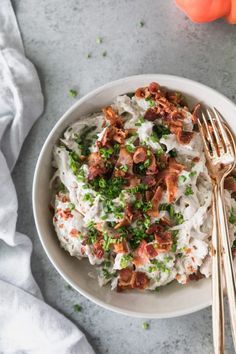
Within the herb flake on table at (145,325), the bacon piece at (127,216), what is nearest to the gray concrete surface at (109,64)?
the herb flake on table at (145,325)

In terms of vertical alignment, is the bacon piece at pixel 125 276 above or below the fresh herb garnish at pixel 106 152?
below

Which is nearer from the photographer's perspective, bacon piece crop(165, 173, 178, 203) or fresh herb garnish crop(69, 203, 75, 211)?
bacon piece crop(165, 173, 178, 203)

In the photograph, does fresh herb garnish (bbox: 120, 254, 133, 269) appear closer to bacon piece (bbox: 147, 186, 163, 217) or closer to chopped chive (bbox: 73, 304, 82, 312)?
bacon piece (bbox: 147, 186, 163, 217)

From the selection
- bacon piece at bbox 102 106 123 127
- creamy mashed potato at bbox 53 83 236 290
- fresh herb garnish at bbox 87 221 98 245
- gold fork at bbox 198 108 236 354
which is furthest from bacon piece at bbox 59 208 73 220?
gold fork at bbox 198 108 236 354

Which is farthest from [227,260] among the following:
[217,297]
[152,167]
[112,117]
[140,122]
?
[112,117]

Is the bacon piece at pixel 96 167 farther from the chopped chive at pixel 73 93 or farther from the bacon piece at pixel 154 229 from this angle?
the chopped chive at pixel 73 93

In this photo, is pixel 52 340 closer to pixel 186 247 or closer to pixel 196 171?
pixel 186 247

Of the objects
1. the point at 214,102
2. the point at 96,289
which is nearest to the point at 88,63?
the point at 214,102
